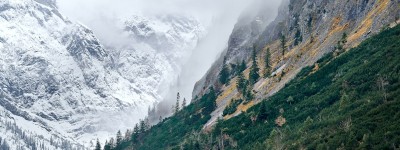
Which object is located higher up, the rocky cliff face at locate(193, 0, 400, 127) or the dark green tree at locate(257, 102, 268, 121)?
the rocky cliff face at locate(193, 0, 400, 127)

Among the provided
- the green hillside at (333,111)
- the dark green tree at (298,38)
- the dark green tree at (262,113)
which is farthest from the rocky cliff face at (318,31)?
the dark green tree at (262,113)

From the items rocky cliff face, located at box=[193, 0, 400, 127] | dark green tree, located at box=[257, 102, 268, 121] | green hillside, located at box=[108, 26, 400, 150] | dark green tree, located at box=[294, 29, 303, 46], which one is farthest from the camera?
dark green tree, located at box=[294, 29, 303, 46]

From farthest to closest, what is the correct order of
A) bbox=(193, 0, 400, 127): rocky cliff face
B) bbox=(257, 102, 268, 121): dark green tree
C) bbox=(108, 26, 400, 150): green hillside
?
1. bbox=(193, 0, 400, 127): rocky cliff face
2. bbox=(257, 102, 268, 121): dark green tree
3. bbox=(108, 26, 400, 150): green hillside

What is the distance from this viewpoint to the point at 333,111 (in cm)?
10362

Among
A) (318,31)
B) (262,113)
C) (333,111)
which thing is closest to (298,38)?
(318,31)

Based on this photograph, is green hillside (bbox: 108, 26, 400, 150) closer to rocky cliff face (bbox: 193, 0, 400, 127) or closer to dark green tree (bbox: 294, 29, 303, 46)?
rocky cliff face (bbox: 193, 0, 400, 127)

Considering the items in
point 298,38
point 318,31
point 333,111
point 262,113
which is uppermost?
point 298,38

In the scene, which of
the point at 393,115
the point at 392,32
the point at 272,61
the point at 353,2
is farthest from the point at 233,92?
the point at 393,115

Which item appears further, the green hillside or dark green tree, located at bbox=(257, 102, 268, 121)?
dark green tree, located at bbox=(257, 102, 268, 121)

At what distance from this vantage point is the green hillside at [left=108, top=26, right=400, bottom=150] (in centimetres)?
8181

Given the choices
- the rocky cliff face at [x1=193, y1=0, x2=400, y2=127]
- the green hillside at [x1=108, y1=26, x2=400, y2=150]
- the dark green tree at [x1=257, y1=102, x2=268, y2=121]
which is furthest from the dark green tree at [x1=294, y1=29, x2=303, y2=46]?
the dark green tree at [x1=257, y1=102, x2=268, y2=121]

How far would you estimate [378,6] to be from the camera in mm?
137875

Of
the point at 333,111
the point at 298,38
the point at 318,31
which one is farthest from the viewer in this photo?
the point at 298,38

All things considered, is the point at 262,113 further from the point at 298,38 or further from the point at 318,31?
the point at 298,38
